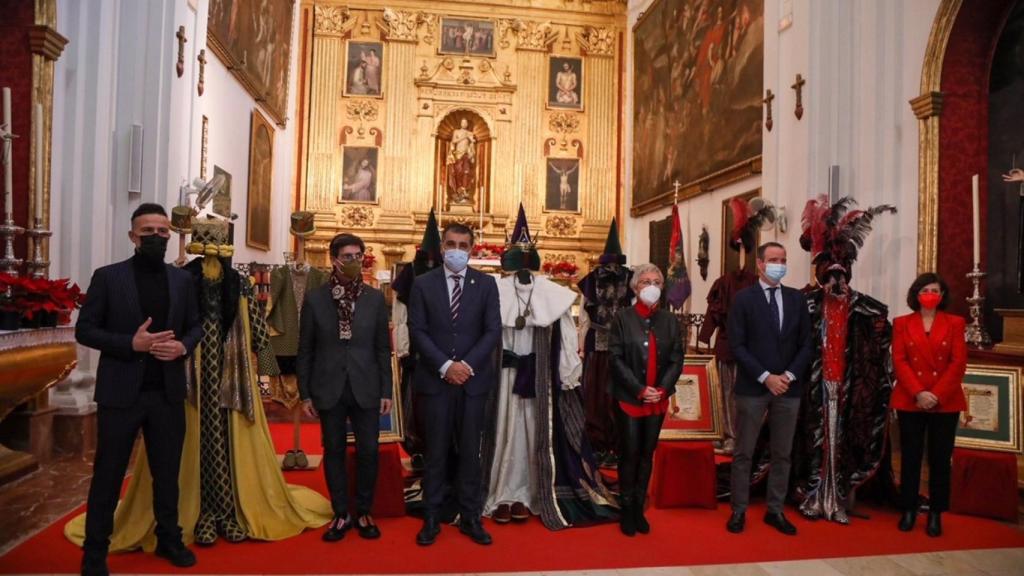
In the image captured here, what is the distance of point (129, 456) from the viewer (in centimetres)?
366

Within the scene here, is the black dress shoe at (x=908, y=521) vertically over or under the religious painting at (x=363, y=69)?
under

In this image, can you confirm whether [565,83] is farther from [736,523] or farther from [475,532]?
[475,532]

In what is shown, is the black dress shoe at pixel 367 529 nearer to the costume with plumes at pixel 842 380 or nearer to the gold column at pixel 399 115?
the costume with plumes at pixel 842 380

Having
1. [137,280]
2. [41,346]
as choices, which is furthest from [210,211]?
[137,280]

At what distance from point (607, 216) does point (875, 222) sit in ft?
35.3

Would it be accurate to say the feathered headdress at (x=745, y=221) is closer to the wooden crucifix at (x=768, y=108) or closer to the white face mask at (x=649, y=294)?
the wooden crucifix at (x=768, y=108)

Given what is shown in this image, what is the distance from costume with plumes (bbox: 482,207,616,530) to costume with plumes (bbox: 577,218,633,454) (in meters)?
1.04

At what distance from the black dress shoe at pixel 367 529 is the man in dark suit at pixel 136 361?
1114mm

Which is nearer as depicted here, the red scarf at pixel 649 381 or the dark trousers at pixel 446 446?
the dark trousers at pixel 446 446

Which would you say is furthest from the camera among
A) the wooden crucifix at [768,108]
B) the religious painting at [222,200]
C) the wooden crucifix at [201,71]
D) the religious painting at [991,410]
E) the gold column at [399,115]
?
the gold column at [399,115]

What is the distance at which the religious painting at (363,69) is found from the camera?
694 inches

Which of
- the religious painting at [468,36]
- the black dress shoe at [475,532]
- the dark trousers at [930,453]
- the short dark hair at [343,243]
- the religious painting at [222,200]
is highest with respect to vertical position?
the religious painting at [468,36]

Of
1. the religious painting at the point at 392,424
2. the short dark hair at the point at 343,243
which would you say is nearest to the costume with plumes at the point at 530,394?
the religious painting at the point at 392,424

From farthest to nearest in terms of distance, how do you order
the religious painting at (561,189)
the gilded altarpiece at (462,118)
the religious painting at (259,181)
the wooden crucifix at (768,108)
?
the religious painting at (561,189)
the gilded altarpiece at (462,118)
the religious painting at (259,181)
the wooden crucifix at (768,108)
